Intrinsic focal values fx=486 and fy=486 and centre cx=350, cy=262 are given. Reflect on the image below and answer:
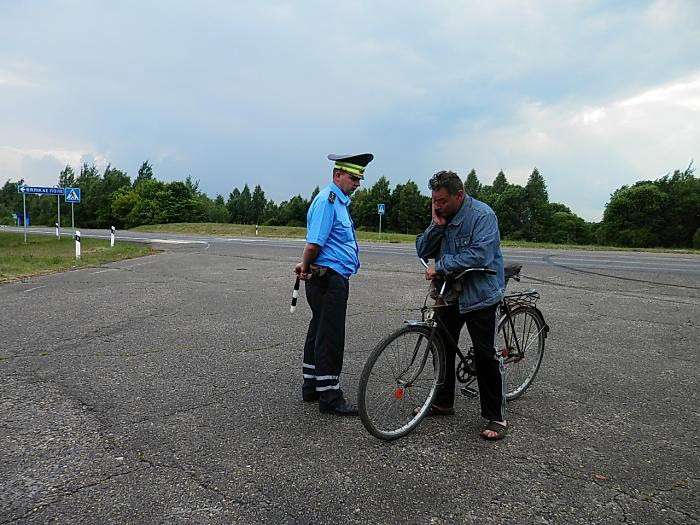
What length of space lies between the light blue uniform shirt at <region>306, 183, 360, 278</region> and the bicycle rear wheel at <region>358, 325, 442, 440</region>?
760 millimetres

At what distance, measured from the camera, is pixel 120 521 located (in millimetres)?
2430

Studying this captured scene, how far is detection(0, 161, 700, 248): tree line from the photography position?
56969 mm

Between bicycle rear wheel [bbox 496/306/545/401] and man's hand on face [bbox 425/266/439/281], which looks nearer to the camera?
man's hand on face [bbox 425/266/439/281]

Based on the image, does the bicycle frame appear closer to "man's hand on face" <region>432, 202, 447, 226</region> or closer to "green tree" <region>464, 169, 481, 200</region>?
"man's hand on face" <region>432, 202, 447, 226</region>

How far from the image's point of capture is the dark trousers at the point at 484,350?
3.46 metres

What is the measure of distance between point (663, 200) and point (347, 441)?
6532 cm

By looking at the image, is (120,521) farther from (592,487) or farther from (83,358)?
(83,358)

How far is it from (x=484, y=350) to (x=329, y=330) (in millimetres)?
1158

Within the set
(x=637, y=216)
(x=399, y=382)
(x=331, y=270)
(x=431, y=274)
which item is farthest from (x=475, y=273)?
(x=637, y=216)

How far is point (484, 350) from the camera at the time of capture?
349 cm

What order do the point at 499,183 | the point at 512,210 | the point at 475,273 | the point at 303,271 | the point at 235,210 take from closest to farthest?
1. the point at 475,273
2. the point at 303,271
3. the point at 512,210
4. the point at 499,183
5. the point at 235,210

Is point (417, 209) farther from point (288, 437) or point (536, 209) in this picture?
point (288, 437)

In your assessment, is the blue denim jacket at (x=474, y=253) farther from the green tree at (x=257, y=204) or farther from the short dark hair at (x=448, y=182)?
the green tree at (x=257, y=204)

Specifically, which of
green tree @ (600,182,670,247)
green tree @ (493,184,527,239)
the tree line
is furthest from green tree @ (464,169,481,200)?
green tree @ (600,182,670,247)
